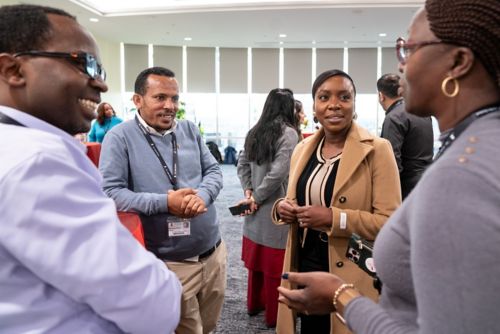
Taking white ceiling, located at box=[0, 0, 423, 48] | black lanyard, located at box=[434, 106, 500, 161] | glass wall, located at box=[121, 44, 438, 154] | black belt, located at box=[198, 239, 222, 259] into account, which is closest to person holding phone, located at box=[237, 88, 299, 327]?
black belt, located at box=[198, 239, 222, 259]

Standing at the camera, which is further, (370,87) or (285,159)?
(370,87)

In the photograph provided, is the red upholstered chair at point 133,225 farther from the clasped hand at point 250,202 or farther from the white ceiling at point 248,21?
the white ceiling at point 248,21

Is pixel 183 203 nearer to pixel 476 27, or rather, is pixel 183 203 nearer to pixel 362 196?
pixel 362 196

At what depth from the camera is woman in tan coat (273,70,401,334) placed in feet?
5.72

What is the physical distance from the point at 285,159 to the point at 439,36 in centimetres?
200

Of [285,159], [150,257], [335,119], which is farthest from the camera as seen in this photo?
[285,159]

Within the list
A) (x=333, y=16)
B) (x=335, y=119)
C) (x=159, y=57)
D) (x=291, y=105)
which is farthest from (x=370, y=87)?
(x=335, y=119)

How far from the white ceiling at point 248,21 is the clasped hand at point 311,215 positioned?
276 inches

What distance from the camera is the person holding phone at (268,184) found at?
2.69 meters

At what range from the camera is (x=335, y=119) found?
6.23 ft

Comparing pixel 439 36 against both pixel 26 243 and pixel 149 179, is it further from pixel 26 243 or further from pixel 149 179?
pixel 149 179

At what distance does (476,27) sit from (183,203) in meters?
1.40

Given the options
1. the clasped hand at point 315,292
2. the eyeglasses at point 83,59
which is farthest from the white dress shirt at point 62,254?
the clasped hand at point 315,292

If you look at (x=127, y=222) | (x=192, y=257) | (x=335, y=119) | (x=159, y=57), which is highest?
(x=159, y=57)
